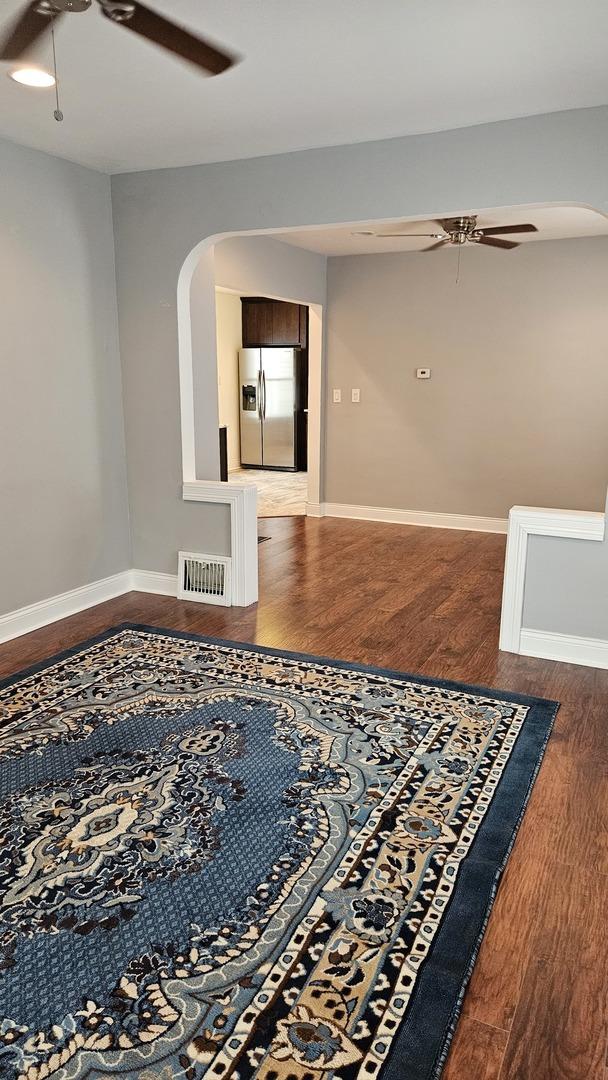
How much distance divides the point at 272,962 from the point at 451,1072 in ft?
1.58

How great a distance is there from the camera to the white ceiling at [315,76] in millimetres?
2432

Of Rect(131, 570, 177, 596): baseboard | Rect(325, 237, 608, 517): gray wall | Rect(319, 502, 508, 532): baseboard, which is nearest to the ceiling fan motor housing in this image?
Rect(131, 570, 177, 596): baseboard

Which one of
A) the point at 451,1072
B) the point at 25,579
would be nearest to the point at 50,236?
the point at 25,579

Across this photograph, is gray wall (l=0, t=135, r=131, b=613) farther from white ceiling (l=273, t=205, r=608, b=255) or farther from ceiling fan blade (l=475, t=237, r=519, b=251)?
ceiling fan blade (l=475, t=237, r=519, b=251)

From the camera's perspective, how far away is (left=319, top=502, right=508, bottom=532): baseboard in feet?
22.9

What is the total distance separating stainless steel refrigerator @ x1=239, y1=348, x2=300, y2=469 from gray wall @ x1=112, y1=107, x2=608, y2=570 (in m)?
5.24

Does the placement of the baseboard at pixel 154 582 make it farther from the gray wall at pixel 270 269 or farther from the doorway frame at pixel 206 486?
the gray wall at pixel 270 269

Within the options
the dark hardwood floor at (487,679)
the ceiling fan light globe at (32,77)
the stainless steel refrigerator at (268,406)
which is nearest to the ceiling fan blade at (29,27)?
the ceiling fan light globe at (32,77)

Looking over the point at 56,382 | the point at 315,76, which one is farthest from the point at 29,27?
the point at 56,382

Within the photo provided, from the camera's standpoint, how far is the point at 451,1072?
1.56m

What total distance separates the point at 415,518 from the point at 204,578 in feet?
10.3

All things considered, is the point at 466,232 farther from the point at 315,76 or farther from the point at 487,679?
the point at 487,679

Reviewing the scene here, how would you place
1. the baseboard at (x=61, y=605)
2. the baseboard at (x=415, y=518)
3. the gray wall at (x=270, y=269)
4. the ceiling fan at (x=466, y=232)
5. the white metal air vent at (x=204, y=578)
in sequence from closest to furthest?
the baseboard at (x=61, y=605)
the white metal air vent at (x=204, y=578)
the ceiling fan at (x=466, y=232)
the gray wall at (x=270, y=269)
the baseboard at (x=415, y=518)

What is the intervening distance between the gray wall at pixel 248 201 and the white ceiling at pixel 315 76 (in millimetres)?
108
